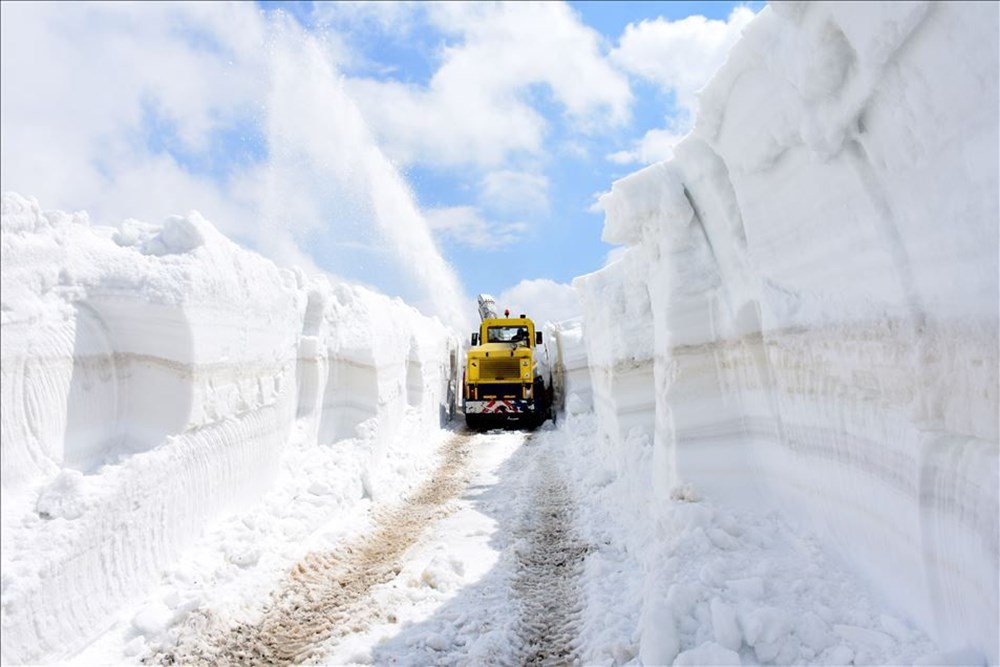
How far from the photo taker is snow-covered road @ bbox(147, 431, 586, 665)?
179 inches

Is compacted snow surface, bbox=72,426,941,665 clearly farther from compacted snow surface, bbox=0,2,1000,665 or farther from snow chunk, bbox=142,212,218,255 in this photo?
snow chunk, bbox=142,212,218,255

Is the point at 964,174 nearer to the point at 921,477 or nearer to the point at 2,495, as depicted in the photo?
the point at 921,477

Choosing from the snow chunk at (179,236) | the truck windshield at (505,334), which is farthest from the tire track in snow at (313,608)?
the truck windshield at (505,334)

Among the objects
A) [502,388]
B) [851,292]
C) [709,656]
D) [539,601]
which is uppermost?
[851,292]

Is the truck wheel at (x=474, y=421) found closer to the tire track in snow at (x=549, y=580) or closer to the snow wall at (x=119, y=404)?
the tire track in snow at (x=549, y=580)

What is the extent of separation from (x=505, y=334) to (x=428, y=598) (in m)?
13.7

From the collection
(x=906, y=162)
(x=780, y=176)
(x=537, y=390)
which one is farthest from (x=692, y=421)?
(x=537, y=390)

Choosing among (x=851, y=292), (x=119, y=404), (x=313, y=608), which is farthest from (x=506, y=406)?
(x=851, y=292)

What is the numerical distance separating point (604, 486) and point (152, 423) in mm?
5514

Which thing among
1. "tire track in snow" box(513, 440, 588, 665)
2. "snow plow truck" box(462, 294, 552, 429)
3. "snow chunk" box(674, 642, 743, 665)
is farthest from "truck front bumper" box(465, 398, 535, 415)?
"snow chunk" box(674, 642, 743, 665)

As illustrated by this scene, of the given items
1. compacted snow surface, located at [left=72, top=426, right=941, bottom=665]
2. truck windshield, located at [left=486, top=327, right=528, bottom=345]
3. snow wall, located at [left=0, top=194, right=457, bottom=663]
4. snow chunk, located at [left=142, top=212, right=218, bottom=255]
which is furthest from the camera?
truck windshield, located at [left=486, top=327, right=528, bottom=345]

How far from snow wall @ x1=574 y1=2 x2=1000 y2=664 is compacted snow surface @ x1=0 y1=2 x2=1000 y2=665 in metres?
0.02

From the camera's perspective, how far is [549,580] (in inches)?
228

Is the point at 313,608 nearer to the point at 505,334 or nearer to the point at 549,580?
the point at 549,580
